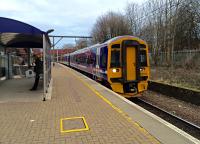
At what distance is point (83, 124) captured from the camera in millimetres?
7508

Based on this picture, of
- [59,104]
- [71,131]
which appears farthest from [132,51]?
[71,131]

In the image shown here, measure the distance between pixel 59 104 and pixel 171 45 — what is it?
32.2m

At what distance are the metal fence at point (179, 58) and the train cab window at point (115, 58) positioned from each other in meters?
21.2

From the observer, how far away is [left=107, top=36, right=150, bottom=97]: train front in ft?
49.1

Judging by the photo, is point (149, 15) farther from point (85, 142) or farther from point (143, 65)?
point (85, 142)

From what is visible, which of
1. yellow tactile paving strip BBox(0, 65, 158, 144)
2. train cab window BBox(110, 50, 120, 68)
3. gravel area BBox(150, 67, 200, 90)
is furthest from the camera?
gravel area BBox(150, 67, 200, 90)

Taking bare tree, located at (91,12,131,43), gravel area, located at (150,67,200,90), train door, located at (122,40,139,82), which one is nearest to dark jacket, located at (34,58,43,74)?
train door, located at (122,40,139,82)

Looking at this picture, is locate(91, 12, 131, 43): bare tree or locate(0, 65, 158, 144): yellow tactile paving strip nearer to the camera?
locate(0, 65, 158, 144): yellow tactile paving strip

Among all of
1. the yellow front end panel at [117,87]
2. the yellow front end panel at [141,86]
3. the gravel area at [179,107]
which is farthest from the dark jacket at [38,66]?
the gravel area at [179,107]

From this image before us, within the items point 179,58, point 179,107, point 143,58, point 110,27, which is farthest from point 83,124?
point 110,27

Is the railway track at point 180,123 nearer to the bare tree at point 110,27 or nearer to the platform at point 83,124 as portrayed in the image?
the platform at point 83,124

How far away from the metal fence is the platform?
88.1ft

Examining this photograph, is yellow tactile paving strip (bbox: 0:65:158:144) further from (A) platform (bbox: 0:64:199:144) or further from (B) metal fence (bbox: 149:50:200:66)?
(B) metal fence (bbox: 149:50:200:66)

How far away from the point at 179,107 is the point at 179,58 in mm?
26792
